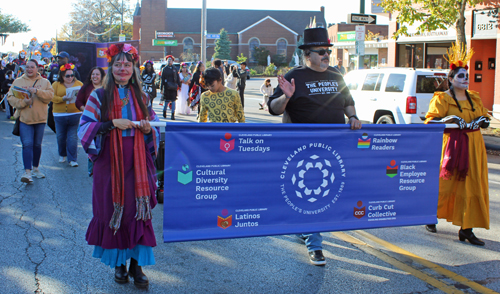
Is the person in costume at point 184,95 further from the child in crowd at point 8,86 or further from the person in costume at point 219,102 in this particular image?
the person in costume at point 219,102

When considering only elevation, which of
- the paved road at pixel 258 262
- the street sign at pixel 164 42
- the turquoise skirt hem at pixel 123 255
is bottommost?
the paved road at pixel 258 262

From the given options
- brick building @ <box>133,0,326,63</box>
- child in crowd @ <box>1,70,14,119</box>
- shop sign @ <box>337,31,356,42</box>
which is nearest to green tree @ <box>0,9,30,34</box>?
brick building @ <box>133,0,326,63</box>

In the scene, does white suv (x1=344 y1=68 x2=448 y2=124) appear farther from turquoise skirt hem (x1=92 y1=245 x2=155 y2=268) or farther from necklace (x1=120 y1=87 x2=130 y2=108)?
turquoise skirt hem (x1=92 y1=245 x2=155 y2=268)

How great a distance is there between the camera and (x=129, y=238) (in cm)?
379

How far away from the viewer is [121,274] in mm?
3988

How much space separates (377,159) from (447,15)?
11444 millimetres

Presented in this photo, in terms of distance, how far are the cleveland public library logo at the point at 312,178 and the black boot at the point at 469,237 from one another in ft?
6.15

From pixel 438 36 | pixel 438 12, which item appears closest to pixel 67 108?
pixel 438 12

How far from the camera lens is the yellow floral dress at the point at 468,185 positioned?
495 centimetres

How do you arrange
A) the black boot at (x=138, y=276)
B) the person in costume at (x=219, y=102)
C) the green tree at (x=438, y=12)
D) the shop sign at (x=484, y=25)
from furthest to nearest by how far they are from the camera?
the shop sign at (x=484, y=25)
the green tree at (x=438, y=12)
the person in costume at (x=219, y=102)
the black boot at (x=138, y=276)

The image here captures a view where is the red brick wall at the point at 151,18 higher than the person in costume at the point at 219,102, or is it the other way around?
the red brick wall at the point at 151,18

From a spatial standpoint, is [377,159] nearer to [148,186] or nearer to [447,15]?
[148,186]

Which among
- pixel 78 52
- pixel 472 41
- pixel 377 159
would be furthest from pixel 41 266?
pixel 472 41

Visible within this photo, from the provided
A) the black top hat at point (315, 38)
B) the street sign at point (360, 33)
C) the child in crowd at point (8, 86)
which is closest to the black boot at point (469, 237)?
the black top hat at point (315, 38)
